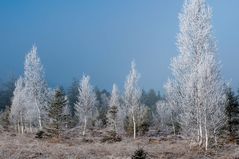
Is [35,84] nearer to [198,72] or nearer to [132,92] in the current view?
[132,92]

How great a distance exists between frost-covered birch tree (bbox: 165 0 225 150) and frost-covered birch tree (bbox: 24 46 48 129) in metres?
27.8

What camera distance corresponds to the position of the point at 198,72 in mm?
30453

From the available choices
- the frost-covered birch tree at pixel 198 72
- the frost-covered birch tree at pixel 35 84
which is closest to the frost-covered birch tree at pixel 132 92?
the frost-covered birch tree at pixel 35 84

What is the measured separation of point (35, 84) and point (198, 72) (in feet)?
107

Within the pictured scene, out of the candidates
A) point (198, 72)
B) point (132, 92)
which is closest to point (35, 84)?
point (132, 92)

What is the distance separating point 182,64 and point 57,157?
14549 mm

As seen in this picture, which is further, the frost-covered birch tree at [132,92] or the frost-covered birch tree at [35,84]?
the frost-covered birch tree at [35,84]

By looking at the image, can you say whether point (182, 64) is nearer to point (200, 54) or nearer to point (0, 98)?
point (200, 54)

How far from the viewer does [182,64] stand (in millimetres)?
33438

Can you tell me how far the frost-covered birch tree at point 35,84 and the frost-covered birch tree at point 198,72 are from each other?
2783 centimetres

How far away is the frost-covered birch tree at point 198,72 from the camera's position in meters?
30.2

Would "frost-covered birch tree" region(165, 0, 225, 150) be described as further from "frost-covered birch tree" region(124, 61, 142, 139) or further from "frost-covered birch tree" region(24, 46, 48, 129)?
"frost-covered birch tree" region(24, 46, 48, 129)

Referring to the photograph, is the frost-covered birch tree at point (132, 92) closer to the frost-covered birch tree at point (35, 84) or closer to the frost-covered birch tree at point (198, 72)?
the frost-covered birch tree at point (35, 84)

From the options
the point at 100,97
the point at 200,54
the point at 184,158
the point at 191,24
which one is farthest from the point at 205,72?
the point at 100,97
